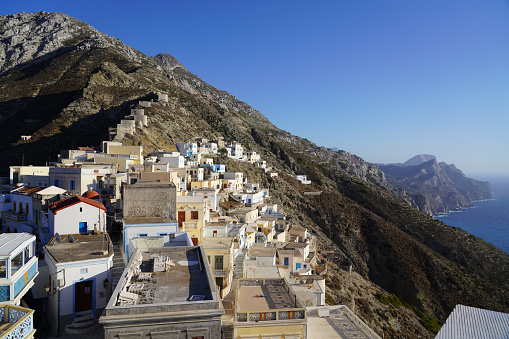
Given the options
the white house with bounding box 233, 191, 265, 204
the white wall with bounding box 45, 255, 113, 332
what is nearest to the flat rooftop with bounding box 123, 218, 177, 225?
the white wall with bounding box 45, 255, 113, 332

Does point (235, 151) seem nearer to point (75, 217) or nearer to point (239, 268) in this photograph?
point (239, 268)

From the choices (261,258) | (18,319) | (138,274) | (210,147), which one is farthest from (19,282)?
(210,147)

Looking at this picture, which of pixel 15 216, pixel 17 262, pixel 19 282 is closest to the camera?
pixel 19 282

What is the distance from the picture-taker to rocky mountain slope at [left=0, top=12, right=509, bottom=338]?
1999 inches

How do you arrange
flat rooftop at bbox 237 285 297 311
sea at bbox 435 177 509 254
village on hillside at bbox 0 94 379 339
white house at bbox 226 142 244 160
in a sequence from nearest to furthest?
1. village on hillside at bbox 0 94 379 339
2. flat rooftop at bbox 237 285 297 311
3. white house at bbox 226 142 244 160
4. sea at bbox 435 177 509 254

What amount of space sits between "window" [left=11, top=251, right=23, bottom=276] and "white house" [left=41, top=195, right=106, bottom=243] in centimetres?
732

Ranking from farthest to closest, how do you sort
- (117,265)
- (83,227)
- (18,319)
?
(83,227)
(117,265)
(18,319)

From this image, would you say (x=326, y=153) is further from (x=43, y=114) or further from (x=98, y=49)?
(x=43, y=114)

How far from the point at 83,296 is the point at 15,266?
320 cm

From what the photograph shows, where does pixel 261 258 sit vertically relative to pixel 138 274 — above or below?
below

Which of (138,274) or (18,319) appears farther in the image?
(138,274)

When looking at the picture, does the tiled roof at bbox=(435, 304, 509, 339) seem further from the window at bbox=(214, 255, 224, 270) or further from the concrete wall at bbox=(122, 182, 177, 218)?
the concrete wall at bbox=(122, 182, 177, 218)

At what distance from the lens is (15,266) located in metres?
8.59

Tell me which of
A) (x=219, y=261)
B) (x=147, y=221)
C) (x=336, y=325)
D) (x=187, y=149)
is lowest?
(x=336, y=325)
